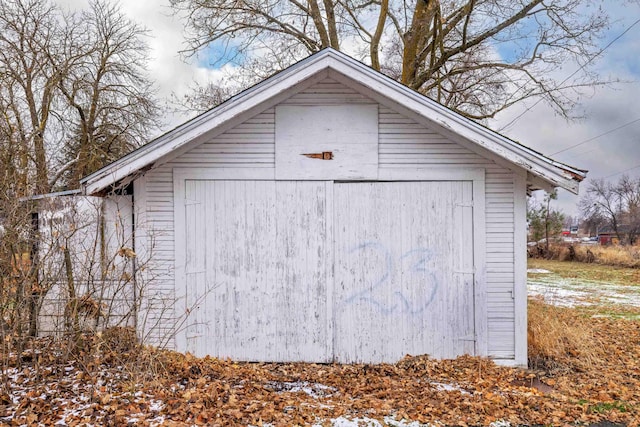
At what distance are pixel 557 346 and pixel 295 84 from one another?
556 cm

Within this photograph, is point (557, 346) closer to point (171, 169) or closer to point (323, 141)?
point (323, 141)

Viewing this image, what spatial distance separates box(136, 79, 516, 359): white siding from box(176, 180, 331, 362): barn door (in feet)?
1.02

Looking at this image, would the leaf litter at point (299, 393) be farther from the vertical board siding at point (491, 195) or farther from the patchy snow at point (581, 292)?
the patchy snow at point (581, 292)

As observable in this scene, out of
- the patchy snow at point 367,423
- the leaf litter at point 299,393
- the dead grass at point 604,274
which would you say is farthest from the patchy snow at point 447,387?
the dead grass at point 604,274

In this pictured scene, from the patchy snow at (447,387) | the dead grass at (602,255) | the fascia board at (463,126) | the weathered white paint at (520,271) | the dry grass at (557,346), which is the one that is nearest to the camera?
the patchy snow at (447,387)

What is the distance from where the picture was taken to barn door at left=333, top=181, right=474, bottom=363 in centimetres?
632

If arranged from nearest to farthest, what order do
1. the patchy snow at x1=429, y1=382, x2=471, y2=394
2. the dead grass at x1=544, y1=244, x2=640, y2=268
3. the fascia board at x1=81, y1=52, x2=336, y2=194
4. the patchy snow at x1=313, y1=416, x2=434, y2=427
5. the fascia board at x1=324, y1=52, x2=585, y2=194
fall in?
the patchy snow at x1=313, y1=416, x2=434, y2=427
the patchy snow at x1=429, y1=382, x2=471, y2=394
the fascia board at x1=324, y1=52, x2=585, y2=194
the fascia board at x1=81, y1=52, x2=336, y2=194
the dead grass at x1=544, y1=244, x2=640, y2=268

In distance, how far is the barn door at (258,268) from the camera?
6.35 m

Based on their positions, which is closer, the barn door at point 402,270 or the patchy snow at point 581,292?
the barn door at point 402,270

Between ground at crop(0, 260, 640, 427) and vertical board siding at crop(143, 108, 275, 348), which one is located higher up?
vertical board siding at crop(143, 108, 275, 348)

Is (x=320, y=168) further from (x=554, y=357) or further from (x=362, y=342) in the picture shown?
(x=554, y=357)

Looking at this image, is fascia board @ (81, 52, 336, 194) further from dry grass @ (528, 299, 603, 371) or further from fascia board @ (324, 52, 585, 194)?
dry grass @ (528, 299, 603, 371)

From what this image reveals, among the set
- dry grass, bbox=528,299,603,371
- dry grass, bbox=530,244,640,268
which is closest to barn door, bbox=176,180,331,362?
dry grass, bbox=528,299,603,371

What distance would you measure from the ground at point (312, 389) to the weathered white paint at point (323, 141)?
9.20 ft
